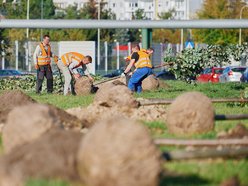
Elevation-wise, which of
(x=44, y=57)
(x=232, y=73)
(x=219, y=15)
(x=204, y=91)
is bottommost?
(x=232, y=73)

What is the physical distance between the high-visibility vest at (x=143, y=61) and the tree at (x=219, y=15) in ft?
242

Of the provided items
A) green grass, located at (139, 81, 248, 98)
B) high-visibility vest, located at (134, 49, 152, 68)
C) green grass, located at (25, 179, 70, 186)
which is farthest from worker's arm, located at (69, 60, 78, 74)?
green grass, located at (25, 179, 70, 186)

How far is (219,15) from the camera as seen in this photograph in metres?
115

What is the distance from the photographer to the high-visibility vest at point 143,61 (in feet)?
118

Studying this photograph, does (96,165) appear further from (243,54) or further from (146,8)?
(146,8)

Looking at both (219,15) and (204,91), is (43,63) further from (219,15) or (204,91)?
(219,15)

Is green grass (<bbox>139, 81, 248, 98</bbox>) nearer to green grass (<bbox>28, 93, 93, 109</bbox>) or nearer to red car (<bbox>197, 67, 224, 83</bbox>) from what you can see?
green grass (<bbox>28, 93, 93, 109</bbox>)

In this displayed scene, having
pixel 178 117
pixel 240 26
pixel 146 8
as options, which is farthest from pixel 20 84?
pixel 146 8

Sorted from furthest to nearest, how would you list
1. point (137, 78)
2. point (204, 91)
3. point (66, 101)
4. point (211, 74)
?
point (211, 74), point (204, 91), point (137, 78), point (66, 101)

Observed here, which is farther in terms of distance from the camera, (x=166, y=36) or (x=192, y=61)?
(x=166, y=36)

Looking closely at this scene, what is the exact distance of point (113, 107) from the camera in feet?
72.3

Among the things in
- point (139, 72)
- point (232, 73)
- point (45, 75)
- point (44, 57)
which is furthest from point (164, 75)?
point (139, 72)

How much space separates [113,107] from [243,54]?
25751 millimetres

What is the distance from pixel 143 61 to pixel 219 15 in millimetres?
79814
